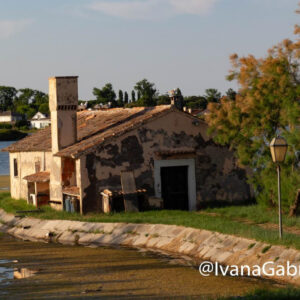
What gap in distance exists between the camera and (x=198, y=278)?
15500 millimetres

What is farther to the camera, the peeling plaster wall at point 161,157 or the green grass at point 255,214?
the peeling plaster wall at point 161,157

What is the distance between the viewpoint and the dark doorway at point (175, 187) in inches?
1009

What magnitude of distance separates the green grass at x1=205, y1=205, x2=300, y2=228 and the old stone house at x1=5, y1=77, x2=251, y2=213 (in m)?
1.30

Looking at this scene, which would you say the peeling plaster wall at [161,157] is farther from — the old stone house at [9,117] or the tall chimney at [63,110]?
the old stone house at [9,117]

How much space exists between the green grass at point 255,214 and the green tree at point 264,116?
0.47 metres

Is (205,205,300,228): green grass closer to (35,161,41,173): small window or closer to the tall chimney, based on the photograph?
the tall chimney

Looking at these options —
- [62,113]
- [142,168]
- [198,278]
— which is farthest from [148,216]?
[198,278]

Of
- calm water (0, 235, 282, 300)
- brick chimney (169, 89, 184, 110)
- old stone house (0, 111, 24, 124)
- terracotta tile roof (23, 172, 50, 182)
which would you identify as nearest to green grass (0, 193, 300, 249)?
terracotta tile roof (23, 172, 50, 182)

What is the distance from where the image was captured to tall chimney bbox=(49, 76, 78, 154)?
2656 cm

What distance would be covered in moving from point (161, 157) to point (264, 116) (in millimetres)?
4239

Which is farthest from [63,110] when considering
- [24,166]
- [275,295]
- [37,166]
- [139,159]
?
[275,295]

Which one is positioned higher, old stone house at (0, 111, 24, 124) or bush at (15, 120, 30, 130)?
old stone house at (0, 111, 24, 124)

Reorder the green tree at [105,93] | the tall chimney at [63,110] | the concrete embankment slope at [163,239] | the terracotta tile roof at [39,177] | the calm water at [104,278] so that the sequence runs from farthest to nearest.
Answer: the green tree at [105,93] < the terracotta tile roof at [39,177] < the tall chimney at [63,110] < the concrete embankment slope at [163,239] < the calm water at [104,278]

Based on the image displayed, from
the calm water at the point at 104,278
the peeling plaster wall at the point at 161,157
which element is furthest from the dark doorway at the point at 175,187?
the calm water at the point at 104,278
